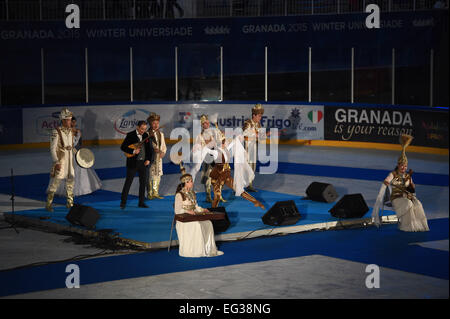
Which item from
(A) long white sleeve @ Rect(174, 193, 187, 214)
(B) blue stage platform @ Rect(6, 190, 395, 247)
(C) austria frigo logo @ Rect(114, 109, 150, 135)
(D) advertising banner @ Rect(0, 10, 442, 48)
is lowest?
(B) blue stage platform @ Rect(6, 190, 395, 247)

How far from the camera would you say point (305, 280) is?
393 inches

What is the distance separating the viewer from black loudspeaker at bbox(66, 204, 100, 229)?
12711 mm

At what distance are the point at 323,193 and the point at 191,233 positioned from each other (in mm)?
4669

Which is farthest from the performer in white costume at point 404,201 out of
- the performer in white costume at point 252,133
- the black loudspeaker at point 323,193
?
the performer in white costume at point 252,133

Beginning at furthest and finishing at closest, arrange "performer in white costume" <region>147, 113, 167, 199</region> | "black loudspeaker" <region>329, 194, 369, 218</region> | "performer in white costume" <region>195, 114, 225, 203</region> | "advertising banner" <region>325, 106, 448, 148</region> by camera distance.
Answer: "advertising banner" <region>325, 106, 448, 148</region> → "performer in white costume" <region>147, 113, 167, 199</region> → "performer in white costume" <region>195, 114, 225, 203</region> → "black loudspeaker" <region>329, 194, 369, 218</region>

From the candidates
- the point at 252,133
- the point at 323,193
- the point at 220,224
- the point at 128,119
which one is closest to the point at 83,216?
the point at 220,224

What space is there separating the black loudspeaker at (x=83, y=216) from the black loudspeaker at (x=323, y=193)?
4.66 metres

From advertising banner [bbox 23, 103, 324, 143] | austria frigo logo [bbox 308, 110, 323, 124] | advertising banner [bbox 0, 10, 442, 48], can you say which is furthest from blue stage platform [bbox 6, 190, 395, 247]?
advertising banner [bbox 0, 10, 442, 48]

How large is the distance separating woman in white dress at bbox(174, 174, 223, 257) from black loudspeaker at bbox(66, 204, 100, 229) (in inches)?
83.6

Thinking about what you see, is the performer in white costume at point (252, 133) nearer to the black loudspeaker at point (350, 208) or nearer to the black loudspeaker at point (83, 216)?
the black loudspeaker at point (350, 208)

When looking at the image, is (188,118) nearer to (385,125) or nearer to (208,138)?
(385,125)

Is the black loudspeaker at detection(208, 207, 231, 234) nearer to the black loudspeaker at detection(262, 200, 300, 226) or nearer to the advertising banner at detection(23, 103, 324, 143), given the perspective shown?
the black loudspeaker at detection(262, 200, 300, 226)

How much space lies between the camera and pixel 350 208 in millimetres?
13539

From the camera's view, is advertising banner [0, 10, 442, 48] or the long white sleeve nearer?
the long white sleeve
